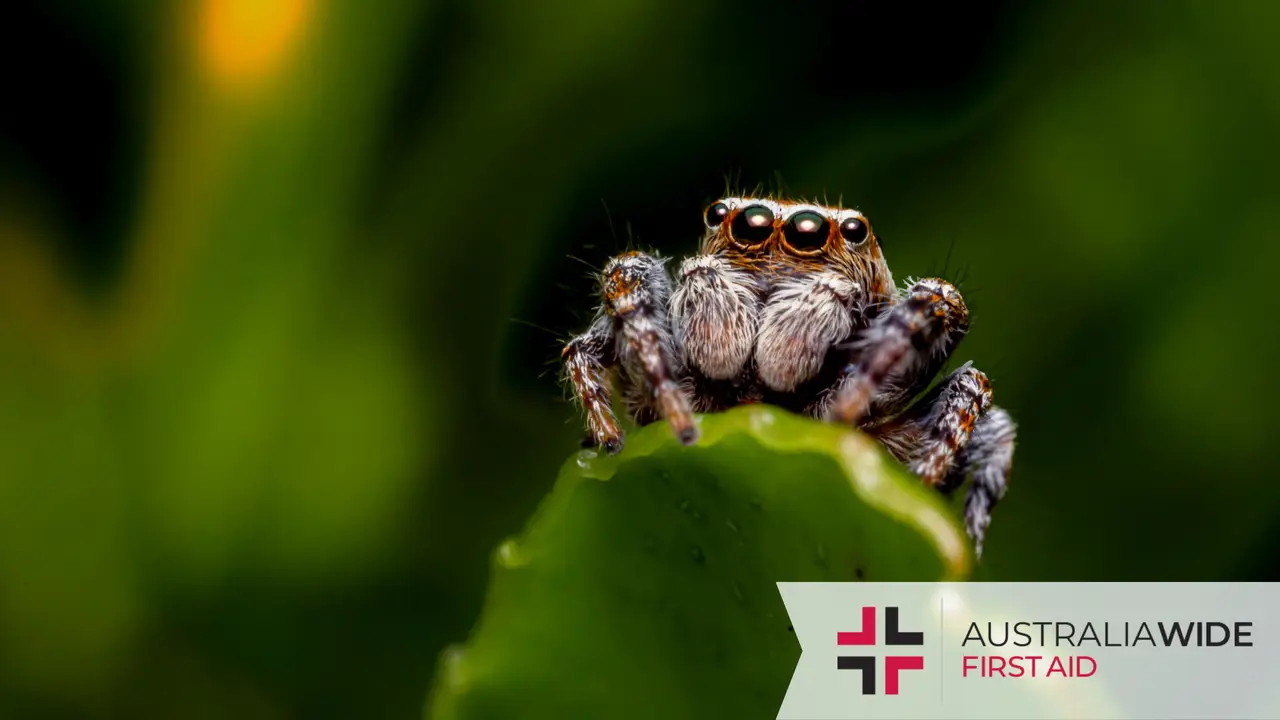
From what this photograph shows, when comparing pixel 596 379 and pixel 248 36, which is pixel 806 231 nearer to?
pixel 596 379

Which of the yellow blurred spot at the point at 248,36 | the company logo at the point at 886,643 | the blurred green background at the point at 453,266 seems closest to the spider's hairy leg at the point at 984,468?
the company logo at the point at 886,643

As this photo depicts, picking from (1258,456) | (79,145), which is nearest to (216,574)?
(79,145)

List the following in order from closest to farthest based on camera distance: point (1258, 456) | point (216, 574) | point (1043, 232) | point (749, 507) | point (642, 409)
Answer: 1. point (749, 507)
2. point (642, 409)
3. point (216, 574)
4. point (1258, 456)
5. point (1043, 232)

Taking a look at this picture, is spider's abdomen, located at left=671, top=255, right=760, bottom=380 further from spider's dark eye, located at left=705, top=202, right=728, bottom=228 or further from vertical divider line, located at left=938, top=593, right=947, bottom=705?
vertical divider line, located at left=938, top=593, right=947, bottom=705

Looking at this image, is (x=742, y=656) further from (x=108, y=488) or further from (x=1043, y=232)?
(x=1043, y=232)

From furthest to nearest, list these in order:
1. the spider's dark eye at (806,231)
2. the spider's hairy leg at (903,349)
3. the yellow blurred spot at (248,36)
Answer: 1. the yellow blurred spot at (248,36)
2. the spider's dark eye at (806,231)
3. the spider's hairy leg at (903,349)

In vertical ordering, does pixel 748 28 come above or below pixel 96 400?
above

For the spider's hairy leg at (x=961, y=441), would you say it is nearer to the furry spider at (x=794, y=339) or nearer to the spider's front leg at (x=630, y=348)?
the furry spider at (x=794, y=339)

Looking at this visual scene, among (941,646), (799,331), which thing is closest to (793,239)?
(799,331)
